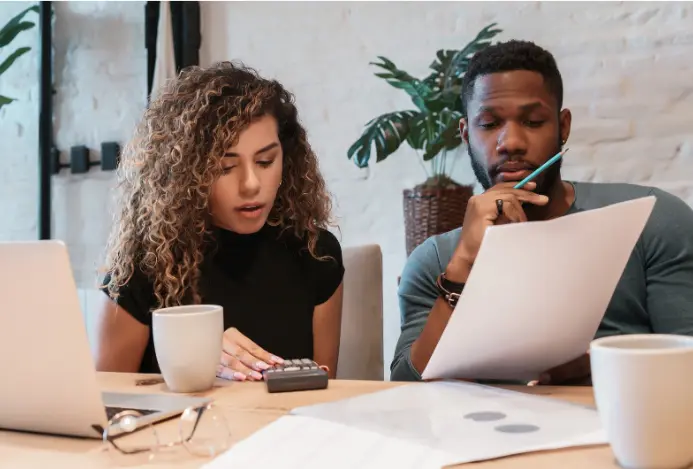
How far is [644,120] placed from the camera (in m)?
2.21

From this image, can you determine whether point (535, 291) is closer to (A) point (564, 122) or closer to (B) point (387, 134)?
(A) point (564, 122)

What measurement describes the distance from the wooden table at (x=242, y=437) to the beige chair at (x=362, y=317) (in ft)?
1.57

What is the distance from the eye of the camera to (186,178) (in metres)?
1.27

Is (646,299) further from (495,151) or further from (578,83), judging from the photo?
(578,83)

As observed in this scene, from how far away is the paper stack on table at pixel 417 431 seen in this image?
24.1 inches

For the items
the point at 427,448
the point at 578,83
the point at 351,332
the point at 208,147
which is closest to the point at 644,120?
the point at 578,83

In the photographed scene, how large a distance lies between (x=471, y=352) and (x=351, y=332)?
0.61 m

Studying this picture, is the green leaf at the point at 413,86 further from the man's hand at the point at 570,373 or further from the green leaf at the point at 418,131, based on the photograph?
the man's hand at the point at 570,373

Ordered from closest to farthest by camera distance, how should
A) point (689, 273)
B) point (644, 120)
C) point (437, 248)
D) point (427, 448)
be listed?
1. point (427, 448)
2. point (689, 273)
3. point (437, 248)
4. point (644, 120)

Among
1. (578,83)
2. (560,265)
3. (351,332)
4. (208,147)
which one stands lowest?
(351,332)

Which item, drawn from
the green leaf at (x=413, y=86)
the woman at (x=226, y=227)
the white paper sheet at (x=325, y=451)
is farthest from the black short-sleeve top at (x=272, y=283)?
the green leaf at (x=413, y=86)

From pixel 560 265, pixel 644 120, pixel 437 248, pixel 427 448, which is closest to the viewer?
pixel 427 448

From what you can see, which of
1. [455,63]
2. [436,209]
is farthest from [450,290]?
[455,63]

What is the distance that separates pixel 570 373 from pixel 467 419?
30 cm
